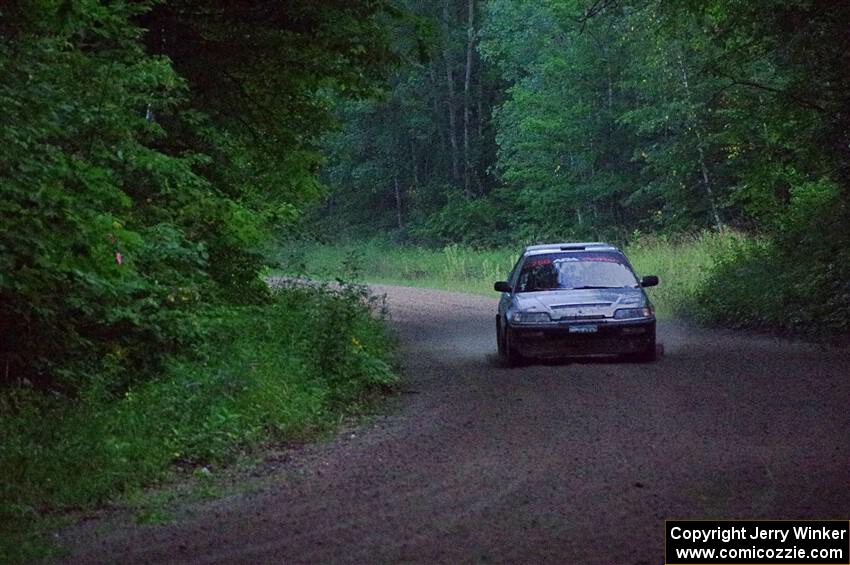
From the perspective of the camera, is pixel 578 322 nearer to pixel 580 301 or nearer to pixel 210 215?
pixel 580 301

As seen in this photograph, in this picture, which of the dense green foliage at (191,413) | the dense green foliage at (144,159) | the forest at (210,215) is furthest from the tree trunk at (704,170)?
the dense green foliage at (191,413)

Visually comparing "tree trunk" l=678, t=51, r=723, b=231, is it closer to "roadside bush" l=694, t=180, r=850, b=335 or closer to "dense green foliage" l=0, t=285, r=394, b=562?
"roadside bush" l=694, t=180, r=850, b=335

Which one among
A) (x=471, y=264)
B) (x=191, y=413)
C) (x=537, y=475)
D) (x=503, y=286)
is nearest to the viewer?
(x=537, y=475)

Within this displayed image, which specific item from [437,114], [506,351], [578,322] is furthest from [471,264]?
[578,322]

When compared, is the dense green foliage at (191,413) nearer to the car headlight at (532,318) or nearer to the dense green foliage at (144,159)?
the dense green foliage at (144,159)

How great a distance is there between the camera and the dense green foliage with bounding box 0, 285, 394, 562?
10.1 m

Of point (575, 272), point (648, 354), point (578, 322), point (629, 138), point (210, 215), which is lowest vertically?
point (648, 354)

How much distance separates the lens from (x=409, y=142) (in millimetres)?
71000

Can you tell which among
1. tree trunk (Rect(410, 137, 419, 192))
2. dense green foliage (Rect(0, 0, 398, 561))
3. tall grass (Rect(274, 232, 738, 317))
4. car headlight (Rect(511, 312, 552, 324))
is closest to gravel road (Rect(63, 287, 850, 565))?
dense green foliage (Rect(0, 0, 398, 561))

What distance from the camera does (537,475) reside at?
10.2 m

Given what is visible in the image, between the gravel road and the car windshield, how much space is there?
2.40 metres

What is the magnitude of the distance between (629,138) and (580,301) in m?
34.6

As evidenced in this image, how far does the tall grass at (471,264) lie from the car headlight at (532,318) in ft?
10.2

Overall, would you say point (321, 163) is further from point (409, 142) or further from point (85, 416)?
point (409, 142)
